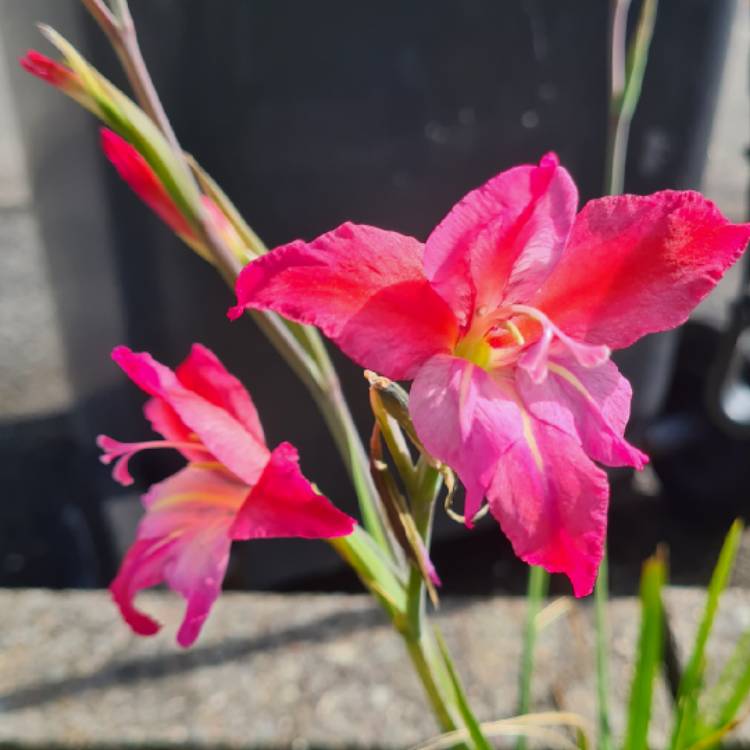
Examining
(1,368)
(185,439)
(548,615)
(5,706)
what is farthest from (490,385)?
(1,368)

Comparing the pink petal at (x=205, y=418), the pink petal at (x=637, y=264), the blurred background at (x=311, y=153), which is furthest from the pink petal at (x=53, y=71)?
the blurred background at (x=311, y=153)

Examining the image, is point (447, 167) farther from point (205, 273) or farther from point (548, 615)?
point (548, 615)

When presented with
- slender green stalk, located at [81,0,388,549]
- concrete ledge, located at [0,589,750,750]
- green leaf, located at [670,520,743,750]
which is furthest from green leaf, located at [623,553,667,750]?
concrete ledge, located at [0,589,750,750]

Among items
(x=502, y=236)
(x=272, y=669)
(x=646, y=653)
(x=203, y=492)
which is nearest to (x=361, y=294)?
(x=502, y=236)

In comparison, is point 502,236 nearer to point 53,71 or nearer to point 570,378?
point 570,378

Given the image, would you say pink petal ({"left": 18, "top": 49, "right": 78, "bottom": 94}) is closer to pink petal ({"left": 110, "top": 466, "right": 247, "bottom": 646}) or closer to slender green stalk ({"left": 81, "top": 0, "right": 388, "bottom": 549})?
slender green stalk ({"left": 81, "top": 0, "right": 388, "bottom": 549})

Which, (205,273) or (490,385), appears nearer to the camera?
(490,385)

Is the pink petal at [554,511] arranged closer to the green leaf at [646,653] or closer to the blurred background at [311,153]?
the green leaf at [646,653]
